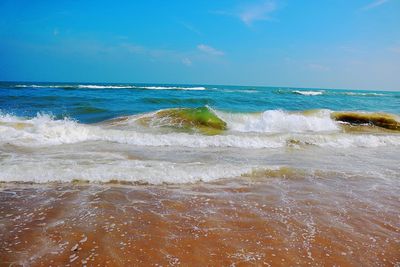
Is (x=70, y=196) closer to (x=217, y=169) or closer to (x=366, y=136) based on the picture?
(x=217, y=169)

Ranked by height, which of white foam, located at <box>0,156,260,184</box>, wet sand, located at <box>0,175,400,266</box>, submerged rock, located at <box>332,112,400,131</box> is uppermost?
submerged rock, located at <box>332,112,400,131</box>

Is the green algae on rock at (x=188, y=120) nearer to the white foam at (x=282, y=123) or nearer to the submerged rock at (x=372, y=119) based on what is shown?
the white foam at (x=282, y=123)

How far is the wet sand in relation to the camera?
9.66ft

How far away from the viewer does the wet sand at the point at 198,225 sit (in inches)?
116

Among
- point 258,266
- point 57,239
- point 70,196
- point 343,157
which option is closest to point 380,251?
point 258,266

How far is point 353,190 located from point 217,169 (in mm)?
2249

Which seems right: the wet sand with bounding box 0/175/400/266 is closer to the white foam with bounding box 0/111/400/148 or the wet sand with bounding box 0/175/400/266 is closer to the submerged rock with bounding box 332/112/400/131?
Result: the white foam with bounding box 0/111/400/148

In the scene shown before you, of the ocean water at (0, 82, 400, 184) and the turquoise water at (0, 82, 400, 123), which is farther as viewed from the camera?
the turquoise water at (0, 82, 400, 123)

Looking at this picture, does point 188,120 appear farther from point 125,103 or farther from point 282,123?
point 125,103

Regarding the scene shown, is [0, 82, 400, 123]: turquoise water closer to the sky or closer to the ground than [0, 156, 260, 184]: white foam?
closer to the sky

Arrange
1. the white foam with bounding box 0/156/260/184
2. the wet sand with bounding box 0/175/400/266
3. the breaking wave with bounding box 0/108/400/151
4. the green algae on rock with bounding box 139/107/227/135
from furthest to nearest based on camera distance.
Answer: the green algae on rock with bounding box 139/107/227/135 < the breaking wave with bounding box 0/108/400/151 < the white foam with bounding box 0/156/260/184 < the wet sand with bounding box 0/175/400/266

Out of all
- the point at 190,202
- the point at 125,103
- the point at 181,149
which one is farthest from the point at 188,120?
the point at 125,103

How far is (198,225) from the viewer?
11.8ft

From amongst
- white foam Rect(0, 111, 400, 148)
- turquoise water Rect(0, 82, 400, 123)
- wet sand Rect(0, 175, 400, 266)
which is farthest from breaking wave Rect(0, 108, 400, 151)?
wet sand Rect(0, 175, 400, 266)
